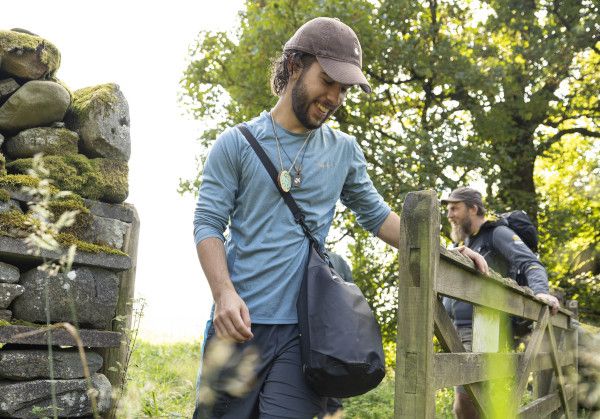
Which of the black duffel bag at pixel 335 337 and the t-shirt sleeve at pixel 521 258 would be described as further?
the t-shirt sleeve at pixel 521 258

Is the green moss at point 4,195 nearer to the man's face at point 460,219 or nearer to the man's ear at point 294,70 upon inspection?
the man's ear at point 294,70

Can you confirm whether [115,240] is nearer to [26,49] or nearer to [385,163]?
[26,49]

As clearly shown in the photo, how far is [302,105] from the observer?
2785mm

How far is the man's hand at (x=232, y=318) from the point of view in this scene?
243 centimetres

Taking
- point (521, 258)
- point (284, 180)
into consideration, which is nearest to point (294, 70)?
point (284, 180)

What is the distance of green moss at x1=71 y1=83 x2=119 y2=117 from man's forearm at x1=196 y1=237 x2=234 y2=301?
127 inches

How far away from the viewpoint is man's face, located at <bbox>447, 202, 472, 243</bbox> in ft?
19.8

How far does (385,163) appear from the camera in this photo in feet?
34.5

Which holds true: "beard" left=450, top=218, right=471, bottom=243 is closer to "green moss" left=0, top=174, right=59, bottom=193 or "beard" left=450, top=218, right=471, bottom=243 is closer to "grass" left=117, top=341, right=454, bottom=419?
"grass" left=117, top=341, right=454, bottom=419

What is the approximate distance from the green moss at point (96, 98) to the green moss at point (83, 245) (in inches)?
41.8

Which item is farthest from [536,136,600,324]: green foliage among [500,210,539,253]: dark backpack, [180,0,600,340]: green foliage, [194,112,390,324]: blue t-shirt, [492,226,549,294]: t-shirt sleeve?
[194,112,390,324]: blue t-shirt

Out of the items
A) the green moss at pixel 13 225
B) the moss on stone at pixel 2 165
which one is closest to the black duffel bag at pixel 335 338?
the green moss at pixel 13 225

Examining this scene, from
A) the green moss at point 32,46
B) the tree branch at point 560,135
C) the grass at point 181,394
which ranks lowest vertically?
the grass at point 181,394

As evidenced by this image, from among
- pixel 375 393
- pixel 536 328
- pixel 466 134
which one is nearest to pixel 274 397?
pixel 536 328
